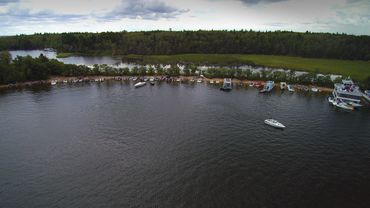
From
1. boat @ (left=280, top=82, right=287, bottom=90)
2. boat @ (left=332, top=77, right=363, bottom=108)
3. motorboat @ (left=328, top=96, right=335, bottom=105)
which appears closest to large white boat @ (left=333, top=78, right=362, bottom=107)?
boat @ (left=332, top=77, right=363, bottom=108)

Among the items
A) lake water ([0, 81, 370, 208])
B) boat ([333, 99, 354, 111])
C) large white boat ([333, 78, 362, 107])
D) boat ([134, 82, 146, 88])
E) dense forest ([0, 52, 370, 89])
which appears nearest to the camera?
lake water ([0, 81, 370, 208])

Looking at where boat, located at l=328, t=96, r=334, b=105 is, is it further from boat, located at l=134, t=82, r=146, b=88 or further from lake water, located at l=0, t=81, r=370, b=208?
boat, located at l=134, t=82, r=146, b=88

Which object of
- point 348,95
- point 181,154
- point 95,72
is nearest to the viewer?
point 181,154

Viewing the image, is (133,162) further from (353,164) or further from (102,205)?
(353,164)

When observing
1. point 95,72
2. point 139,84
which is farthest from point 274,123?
point 95,72

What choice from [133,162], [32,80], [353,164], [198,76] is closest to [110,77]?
[32,80]

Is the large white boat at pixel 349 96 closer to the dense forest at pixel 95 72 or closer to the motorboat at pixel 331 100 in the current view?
the motorboat at pixel 331 100

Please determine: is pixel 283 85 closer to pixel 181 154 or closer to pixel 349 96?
pixel 349 96

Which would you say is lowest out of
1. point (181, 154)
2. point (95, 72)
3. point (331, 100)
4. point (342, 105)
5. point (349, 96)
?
point (181, 154)
